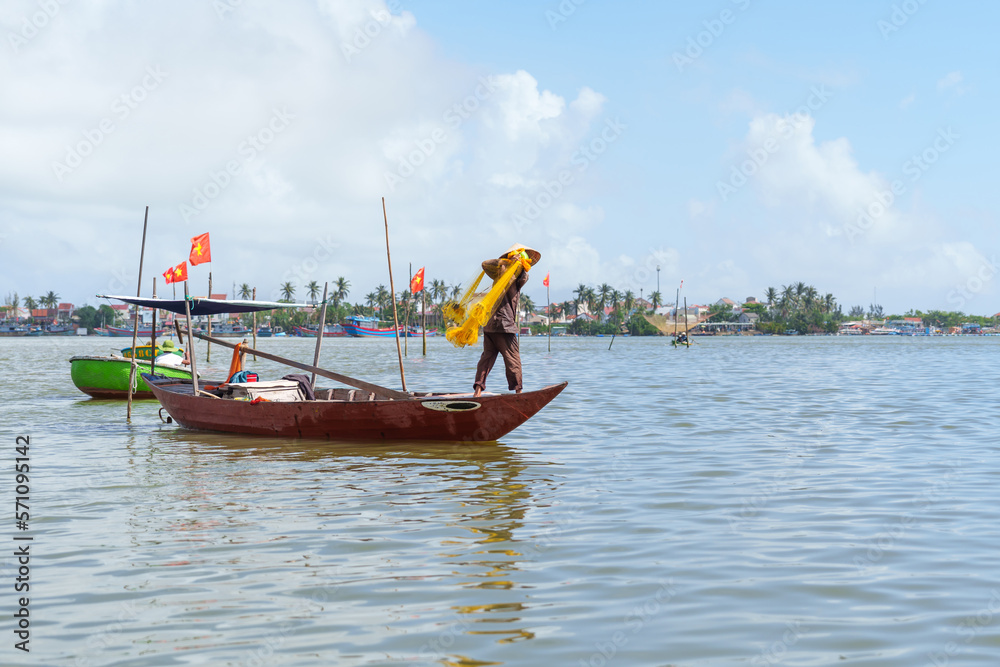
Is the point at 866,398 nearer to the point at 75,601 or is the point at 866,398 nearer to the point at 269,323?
the point at 75,601

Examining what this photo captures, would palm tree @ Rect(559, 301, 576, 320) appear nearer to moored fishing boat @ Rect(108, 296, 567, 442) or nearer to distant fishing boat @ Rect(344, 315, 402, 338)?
distant fishing boat @ Rect(344, 315, 402, 338)

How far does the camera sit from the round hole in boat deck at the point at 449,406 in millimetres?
11945

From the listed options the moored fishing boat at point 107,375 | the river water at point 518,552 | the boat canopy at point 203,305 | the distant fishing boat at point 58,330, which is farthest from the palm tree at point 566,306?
the river water at point 518,552

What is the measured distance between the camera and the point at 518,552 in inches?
251

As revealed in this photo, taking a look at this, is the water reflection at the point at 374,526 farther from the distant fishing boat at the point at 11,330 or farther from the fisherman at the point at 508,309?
the distant fishing boat at the point at 11,330

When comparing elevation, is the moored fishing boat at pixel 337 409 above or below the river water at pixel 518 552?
above

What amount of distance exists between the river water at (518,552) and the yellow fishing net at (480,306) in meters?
1.67

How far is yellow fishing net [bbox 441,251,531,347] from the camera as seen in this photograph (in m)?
11.4

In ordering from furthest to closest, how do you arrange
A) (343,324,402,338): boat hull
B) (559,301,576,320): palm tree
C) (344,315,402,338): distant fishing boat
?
(559,301,576,320): palm tree
(344,315,402,338): distant fishing boat
(343,324,402,338): boat hull

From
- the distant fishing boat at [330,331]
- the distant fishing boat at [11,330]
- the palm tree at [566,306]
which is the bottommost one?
the distant fishing boat at [11,330]

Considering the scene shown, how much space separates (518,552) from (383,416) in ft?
20.9

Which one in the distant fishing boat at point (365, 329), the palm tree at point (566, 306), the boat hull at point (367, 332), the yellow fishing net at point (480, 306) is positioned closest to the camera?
the yellow fishing net at point (480, 306)

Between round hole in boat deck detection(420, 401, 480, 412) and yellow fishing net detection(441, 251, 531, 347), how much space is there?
92 cm

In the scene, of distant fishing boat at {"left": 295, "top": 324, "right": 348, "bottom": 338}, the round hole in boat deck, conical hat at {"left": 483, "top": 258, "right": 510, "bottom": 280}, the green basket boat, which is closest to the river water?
the round hole in boat deck
